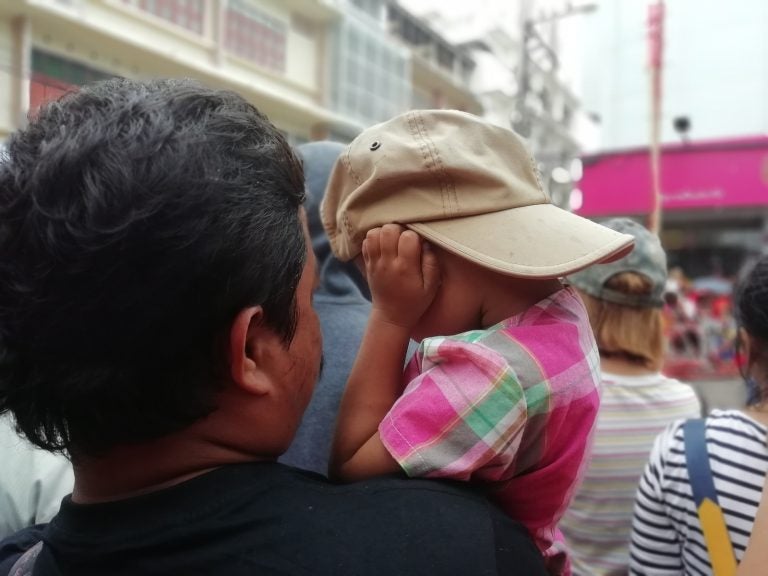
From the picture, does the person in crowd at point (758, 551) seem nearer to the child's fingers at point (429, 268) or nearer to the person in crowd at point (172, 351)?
the person in crowd at point (172, 351)

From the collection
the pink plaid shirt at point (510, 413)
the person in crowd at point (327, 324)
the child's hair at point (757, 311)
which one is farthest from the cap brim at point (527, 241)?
the child's hair at point (757, 311)

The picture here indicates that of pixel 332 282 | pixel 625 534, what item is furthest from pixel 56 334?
pixel 625 534

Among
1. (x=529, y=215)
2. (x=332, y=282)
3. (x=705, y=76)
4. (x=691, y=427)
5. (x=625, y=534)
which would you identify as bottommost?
(x=625, y=534)

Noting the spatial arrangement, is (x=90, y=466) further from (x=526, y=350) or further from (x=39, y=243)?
(x=526, y=350)

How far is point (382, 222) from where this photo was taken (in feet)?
3.65

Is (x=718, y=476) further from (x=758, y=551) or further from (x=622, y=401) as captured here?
(x=622, y=401)

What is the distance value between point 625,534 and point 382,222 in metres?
1.59

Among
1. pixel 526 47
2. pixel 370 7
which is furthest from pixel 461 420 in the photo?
pixel 370 7

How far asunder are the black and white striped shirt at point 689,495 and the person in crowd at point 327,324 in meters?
0.87

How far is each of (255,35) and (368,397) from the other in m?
15.4

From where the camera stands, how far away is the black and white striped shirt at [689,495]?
148 centimetres

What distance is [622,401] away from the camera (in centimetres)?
216

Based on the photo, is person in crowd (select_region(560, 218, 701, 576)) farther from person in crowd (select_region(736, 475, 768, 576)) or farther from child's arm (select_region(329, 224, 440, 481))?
child's arm (select_region(329, 224, 440, 481))

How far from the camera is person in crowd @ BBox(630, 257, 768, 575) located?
148cm
